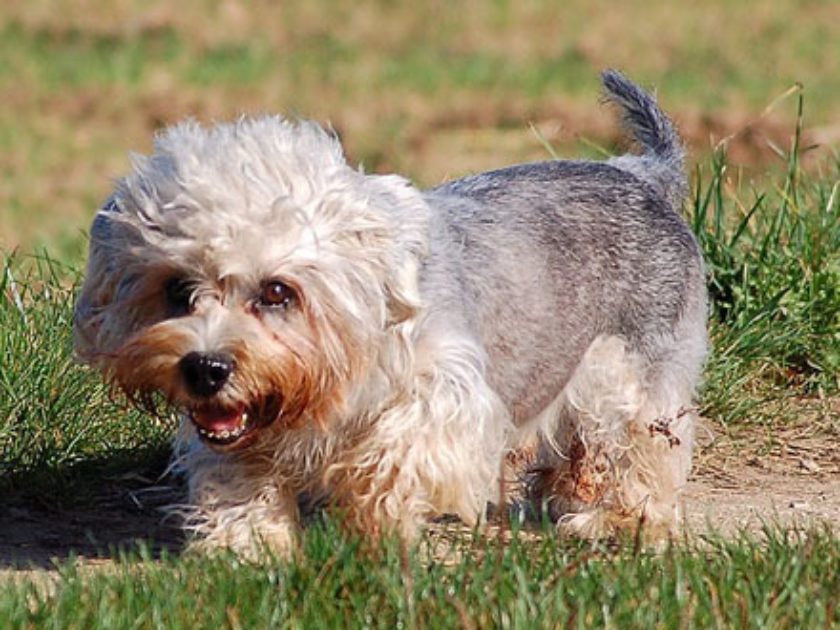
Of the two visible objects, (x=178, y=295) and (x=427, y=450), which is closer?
(x=178, y=295)

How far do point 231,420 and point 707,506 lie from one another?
181cm

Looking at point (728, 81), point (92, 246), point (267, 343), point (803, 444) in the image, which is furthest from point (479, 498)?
point (728, 81)

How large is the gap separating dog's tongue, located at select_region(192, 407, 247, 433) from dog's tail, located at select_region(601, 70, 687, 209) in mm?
1811

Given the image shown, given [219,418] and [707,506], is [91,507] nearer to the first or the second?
[219,418]

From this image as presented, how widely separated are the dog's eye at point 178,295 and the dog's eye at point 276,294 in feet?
0.54

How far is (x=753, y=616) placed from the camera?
393cm

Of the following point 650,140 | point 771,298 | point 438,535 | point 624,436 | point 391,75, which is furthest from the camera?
point 391,75

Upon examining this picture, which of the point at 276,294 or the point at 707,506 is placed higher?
the point at 276,294

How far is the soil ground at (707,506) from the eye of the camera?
5.11 m

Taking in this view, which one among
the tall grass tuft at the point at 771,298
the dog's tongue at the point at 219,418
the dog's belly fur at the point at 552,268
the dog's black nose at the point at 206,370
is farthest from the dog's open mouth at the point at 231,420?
the tall grass tuft at the point at 771,298

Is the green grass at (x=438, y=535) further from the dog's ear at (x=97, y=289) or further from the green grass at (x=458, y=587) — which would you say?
the dog's ear at (x=97, y=289)

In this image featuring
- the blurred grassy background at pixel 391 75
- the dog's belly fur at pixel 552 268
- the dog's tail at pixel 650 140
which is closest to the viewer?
the dog's belly fur at pixel 552 268

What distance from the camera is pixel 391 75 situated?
17.9 metres

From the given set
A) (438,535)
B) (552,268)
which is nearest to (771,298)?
(552,268)
